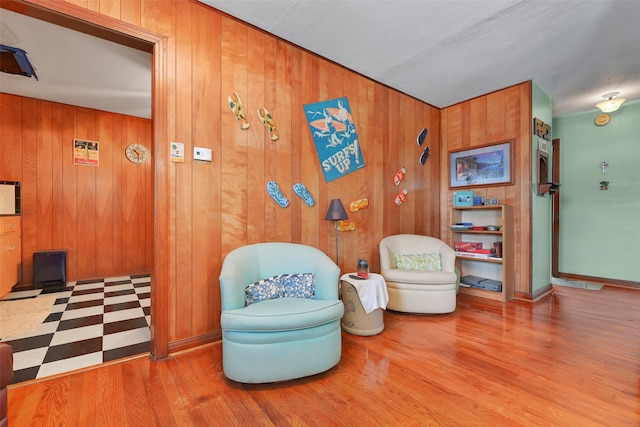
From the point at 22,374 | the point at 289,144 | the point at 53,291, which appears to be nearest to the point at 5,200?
the point at 53,291

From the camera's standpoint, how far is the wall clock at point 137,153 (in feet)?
16.1

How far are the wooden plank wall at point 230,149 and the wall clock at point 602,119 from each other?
3.92 m

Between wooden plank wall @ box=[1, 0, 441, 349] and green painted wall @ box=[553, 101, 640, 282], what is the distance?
12.3ft

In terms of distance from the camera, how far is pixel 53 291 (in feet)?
12.5

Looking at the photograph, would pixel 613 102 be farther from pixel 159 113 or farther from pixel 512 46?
pixel 159 113

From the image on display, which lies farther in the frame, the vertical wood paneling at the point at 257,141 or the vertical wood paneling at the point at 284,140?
the vertical wood paneling at the point at 284,140

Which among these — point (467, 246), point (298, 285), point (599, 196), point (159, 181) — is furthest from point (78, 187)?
point (599, 196)

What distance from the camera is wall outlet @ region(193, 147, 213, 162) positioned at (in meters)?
2.32

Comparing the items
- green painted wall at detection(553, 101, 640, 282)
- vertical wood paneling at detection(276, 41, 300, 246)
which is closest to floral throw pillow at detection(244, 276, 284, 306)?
vertical wood paneling at detection(276, 41, 300, 246)

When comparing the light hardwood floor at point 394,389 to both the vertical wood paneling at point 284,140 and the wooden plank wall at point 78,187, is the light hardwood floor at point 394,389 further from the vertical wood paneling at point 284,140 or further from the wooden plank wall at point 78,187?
the wooden plank wall at point 78,187

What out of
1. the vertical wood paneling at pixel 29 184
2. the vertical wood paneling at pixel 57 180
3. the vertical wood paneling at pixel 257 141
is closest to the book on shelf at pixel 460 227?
the vertical wood paneling at pixel 257 141

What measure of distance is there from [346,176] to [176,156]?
181cm

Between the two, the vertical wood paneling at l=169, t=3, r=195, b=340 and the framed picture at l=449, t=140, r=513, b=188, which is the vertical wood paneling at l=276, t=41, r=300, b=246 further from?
the framed picture at l=449, t=140, r=513, b=188

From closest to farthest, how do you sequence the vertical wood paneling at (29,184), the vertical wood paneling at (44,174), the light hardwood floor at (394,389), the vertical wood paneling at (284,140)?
the light hardwood floor at (394,389)
the vertical wood paneling at (284,140)
the vertical wood paneling at (29,184)
the vertical wood paneling at (44,174)
